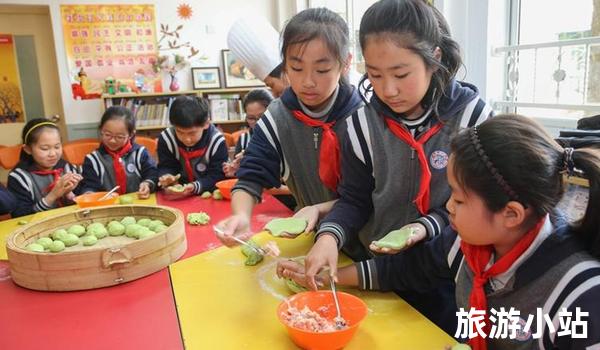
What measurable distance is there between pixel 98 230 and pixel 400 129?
1087mm

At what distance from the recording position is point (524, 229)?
930mm

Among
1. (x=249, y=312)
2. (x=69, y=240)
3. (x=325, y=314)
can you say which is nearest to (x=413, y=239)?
(x=325, y=314)

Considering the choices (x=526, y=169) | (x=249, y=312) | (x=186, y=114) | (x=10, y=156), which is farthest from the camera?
(x=10, y=156)

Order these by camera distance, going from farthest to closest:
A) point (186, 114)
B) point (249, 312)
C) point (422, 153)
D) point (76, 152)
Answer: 1. point (76, 152)
2. point (186, 114)
3. point (422, 153)
4. point (249, 312)

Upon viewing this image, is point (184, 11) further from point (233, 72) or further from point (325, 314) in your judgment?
point (325, 314)

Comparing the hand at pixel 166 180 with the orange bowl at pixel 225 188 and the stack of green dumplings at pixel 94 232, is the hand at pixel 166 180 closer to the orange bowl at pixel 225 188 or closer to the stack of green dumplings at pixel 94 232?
the orange bowl at pixel 225 188

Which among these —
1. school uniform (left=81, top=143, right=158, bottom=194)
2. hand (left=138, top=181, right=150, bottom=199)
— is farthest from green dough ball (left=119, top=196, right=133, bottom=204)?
school uniform (left=81, top=143, right=158, bottom=194)

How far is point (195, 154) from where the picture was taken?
8.83ft

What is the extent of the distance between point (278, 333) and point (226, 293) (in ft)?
0.84

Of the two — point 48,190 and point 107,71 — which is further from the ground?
point 107,71

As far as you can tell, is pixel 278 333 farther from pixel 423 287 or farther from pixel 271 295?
pixel 423 287

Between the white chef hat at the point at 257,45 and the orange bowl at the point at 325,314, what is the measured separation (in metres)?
1.30

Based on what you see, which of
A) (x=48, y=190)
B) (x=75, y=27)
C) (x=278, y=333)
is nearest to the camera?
(x=278, y=333)

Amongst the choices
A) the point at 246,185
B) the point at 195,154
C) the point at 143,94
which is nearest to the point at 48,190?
→ the point at 195,154
